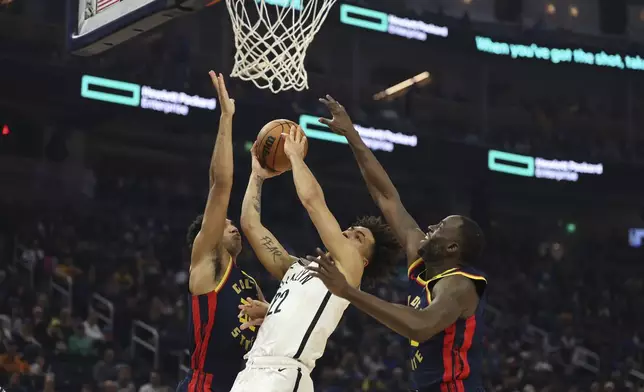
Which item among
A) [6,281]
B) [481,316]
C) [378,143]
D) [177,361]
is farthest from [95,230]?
[481,316]

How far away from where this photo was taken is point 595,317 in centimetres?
1930

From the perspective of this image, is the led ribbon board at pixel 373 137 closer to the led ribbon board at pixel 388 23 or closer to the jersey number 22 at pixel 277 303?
the led ribbon board at pixel 388 23

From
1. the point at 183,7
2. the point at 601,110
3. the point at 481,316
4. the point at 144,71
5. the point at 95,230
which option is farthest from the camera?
the point at 601,110

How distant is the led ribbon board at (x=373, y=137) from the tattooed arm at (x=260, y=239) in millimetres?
12515

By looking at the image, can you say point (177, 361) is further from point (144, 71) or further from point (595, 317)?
point (595, 317)

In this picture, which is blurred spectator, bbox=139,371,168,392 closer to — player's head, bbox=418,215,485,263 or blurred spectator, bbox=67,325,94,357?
blurred spectator, bbox=67,325,94,357

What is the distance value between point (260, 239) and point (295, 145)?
0.60 meters

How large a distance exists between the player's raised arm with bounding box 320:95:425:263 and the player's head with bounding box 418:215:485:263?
1.69 feet

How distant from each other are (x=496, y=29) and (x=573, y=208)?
478 centimetres

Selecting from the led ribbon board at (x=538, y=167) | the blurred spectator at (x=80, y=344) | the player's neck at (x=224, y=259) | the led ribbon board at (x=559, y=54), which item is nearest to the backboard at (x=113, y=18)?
the player's neck at (x=224, y=259)

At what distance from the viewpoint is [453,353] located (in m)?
4.49

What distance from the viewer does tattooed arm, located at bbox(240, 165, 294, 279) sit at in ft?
17.6

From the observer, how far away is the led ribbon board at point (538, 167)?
2116 centimetres

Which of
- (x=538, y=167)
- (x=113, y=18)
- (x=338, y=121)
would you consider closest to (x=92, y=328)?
(x=113, y=18)
